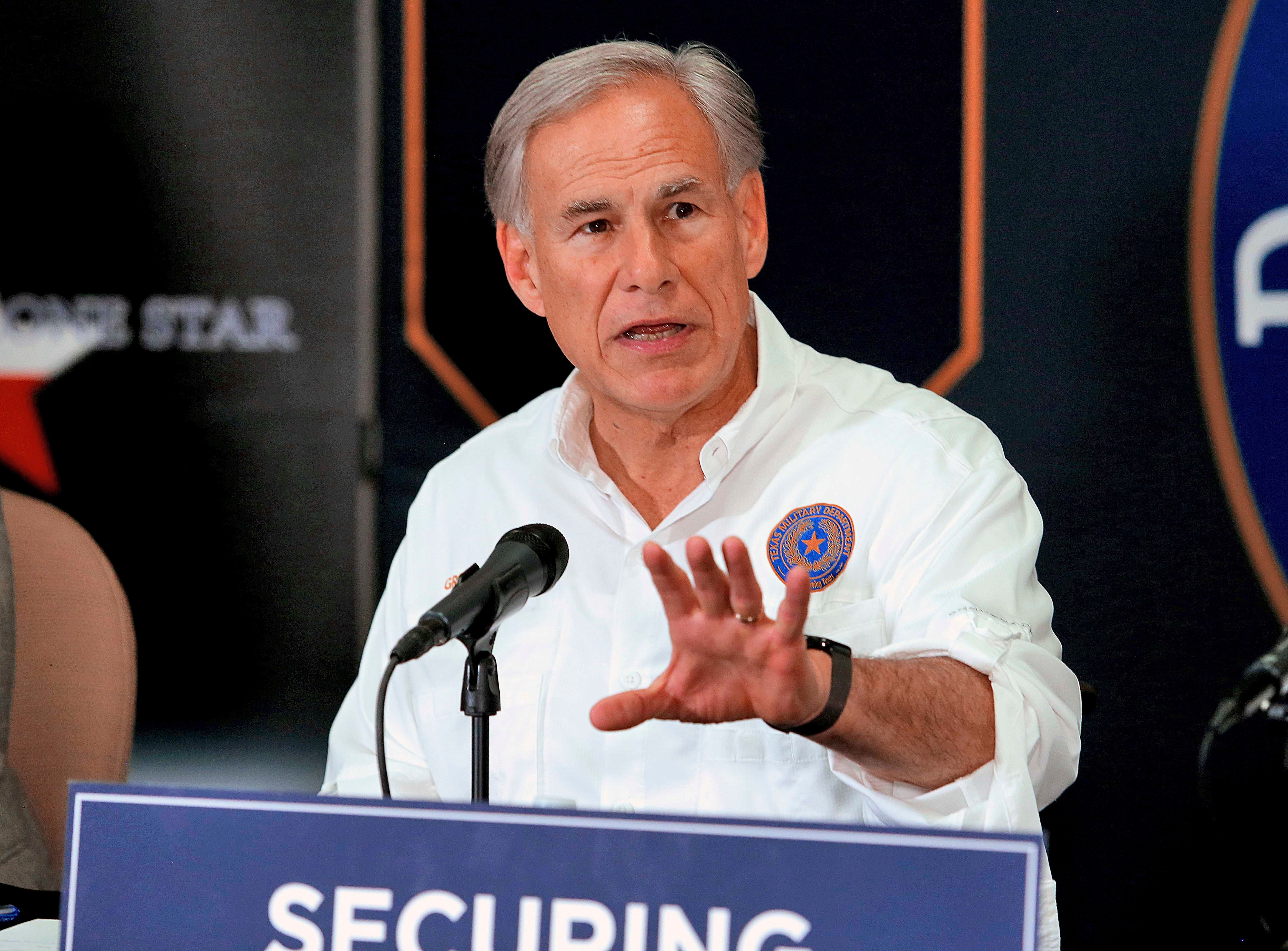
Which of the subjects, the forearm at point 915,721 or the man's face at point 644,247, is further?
the man's face at point 644,247

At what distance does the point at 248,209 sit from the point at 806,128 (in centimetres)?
100

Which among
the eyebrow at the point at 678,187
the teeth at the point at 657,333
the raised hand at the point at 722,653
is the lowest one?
the raised hand at the point at 722,653

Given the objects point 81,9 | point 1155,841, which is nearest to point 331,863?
point 1155,841

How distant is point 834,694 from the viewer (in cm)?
108

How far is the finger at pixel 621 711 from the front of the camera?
0.99 m

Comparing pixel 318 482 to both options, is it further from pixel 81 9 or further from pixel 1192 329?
pixel 1192 329

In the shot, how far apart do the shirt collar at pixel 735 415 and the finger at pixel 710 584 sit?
733mm

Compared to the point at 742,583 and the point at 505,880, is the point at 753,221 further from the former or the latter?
the point at 505,880

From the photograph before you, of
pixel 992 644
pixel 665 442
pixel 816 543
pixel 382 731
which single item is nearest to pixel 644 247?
pixel 665 442

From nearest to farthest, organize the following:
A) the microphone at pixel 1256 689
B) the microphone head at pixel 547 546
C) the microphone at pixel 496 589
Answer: the microphone at pixel 496 589 → the microphone head at pixel 547 546 → the microphone at pixel 1256 689

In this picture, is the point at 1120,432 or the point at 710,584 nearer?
the point at 710,584

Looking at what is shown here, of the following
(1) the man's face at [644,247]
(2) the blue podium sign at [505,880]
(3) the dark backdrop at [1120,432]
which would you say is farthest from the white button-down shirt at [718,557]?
(2) the blue podium sign at [505,880]

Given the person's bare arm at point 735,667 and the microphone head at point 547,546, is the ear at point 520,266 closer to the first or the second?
the microphone head at point 547,546

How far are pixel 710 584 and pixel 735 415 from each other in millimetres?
801
